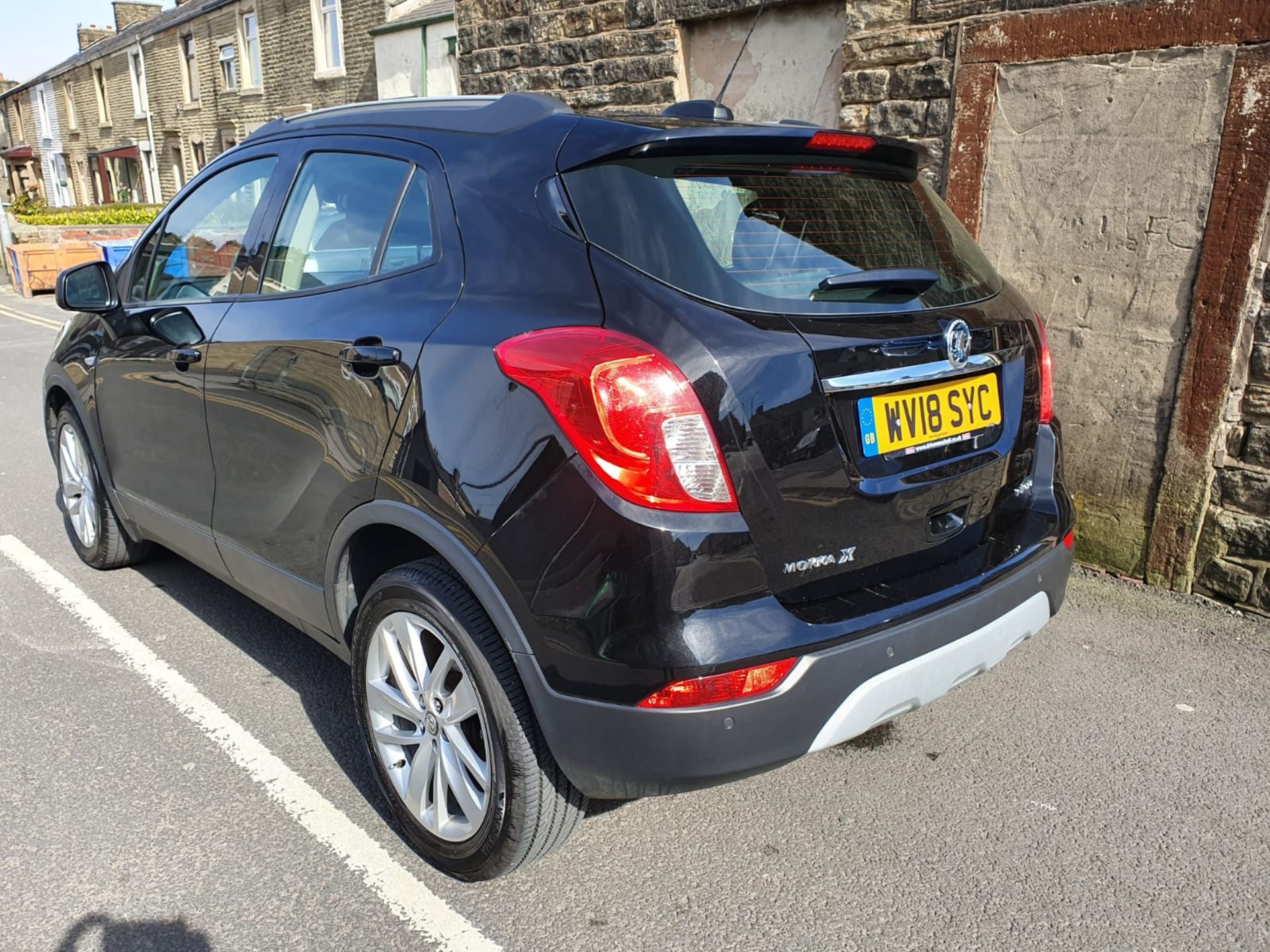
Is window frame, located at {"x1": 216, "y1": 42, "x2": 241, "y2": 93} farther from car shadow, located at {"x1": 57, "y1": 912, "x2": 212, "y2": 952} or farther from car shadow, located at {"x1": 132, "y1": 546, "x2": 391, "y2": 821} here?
car shadow, located at {"x1": 57, "y1": 912, "x2": 212, "y2": 952}

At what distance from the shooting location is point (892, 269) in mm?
2375

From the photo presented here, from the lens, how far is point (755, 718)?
198 cm

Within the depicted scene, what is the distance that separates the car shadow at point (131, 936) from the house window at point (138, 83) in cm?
3842

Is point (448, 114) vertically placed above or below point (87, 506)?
above

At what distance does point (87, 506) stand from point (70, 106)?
4573 centimetres

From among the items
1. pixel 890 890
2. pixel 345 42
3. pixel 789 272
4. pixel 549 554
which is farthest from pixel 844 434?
pixel 345 42

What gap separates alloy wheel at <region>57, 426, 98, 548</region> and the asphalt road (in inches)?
30.7

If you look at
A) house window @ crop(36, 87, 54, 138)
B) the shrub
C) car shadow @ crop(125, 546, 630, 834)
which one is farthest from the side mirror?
house window @ crop(36, 87, 54, 138)

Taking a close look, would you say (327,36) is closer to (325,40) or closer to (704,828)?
(325,40)

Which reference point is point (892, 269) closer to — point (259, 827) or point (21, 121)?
point (259, 827)

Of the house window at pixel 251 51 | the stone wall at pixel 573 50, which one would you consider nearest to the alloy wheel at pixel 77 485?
the stone wall at pixel 573 50

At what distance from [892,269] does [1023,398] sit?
1.91 ft

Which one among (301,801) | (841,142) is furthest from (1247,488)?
(301,801)

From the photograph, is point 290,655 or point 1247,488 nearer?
point 290,655
